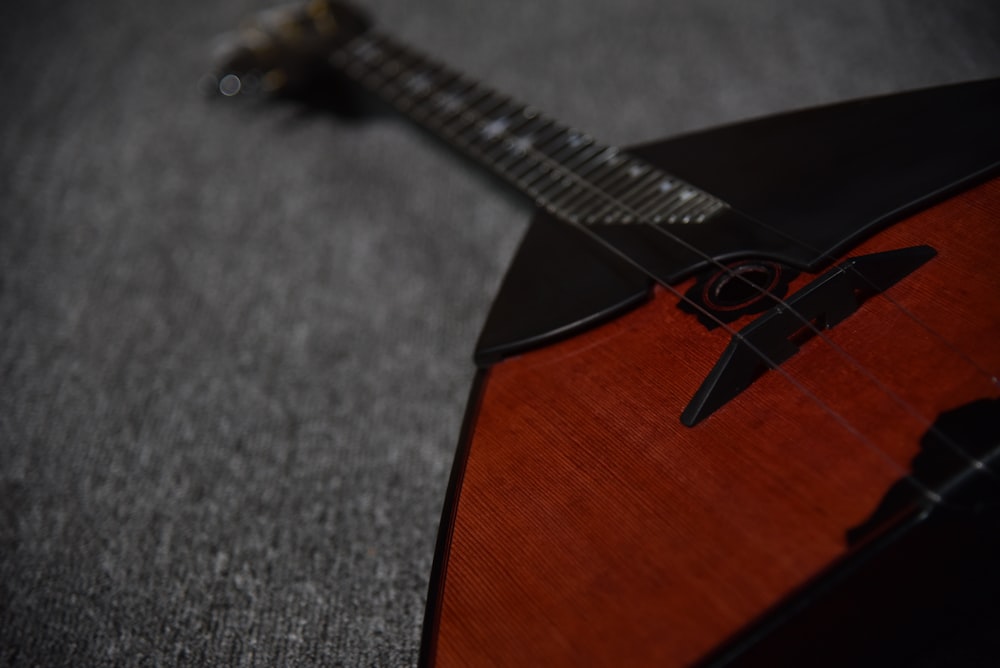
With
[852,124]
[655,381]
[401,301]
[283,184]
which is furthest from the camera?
[283,184]

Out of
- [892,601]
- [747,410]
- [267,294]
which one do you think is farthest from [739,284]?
[267,294]

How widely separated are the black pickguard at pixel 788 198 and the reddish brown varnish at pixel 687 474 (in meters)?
0.03

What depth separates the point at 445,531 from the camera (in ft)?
1.53

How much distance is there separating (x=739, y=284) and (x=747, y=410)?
0.36 feet

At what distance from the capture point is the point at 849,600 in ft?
1.23

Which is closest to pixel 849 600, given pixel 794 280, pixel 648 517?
pixel 648 517

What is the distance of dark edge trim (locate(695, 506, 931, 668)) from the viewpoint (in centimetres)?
36

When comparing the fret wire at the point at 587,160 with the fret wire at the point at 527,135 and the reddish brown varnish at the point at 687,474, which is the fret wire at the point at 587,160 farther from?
the reddish brown varnish at the point at 687,474

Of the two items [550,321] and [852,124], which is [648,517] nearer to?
[550,321]

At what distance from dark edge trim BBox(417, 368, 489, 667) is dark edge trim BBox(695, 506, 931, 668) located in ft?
0.51

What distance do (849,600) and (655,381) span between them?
17 centimetres

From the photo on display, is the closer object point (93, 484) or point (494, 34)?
point (93, 484)

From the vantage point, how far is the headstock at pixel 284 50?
0.92 meters

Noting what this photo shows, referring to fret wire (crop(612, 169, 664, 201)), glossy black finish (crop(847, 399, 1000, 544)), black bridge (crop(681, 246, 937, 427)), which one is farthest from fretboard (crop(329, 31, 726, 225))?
glossy black finish (crop(847, 399, 1000, 544))
